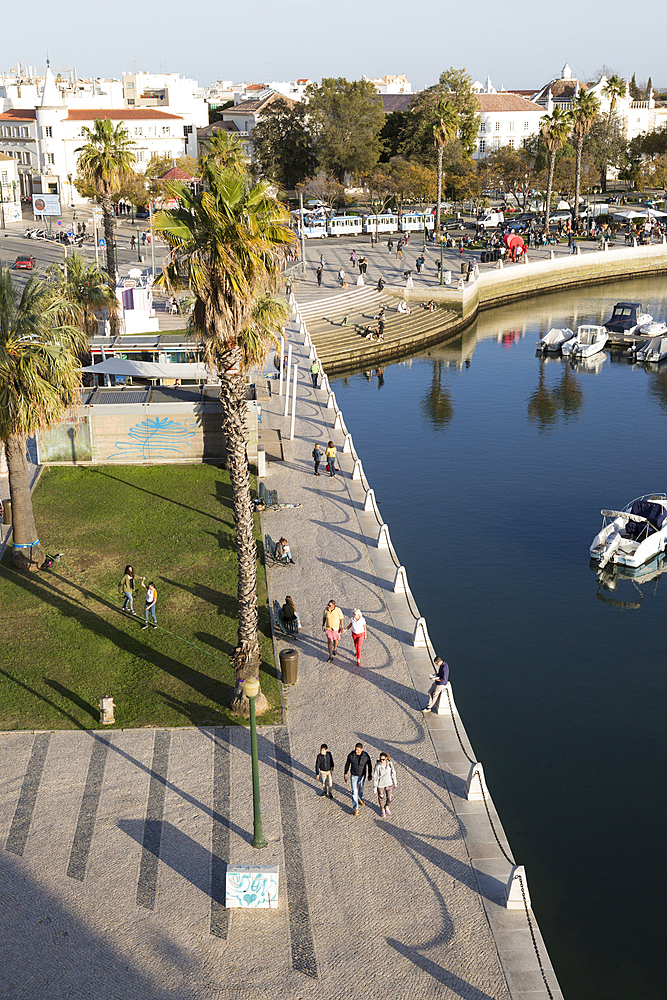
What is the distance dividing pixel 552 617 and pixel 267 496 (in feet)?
34.6

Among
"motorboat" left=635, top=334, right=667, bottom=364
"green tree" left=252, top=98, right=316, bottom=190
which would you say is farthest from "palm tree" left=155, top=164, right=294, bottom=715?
"green tree" left=252, top=98, right=316, bottom=190

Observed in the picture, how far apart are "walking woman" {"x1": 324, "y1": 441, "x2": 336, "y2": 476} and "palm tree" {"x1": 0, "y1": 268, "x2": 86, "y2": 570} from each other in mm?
10822

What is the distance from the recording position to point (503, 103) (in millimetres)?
147000

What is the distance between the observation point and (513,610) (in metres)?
28.5

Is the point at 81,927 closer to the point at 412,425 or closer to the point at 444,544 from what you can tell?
the point at 444,544

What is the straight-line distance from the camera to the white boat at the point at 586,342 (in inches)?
2477

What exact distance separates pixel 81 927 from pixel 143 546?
14840 mm

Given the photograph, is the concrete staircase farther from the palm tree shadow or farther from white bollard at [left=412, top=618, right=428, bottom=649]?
white bollard at [left=412, top=618, right=428, bottom=649]

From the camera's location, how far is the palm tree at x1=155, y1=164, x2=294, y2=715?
17.8 m

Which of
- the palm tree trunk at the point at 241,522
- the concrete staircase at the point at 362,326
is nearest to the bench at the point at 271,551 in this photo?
the palm tree trunk at the point at 241,522

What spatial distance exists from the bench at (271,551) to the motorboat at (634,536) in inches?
439

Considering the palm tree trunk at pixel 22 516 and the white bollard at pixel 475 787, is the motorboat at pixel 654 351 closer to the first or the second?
the palm tree trunk at pixel 22 516

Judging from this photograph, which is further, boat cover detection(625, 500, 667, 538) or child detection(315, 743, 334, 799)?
boat cover detection(625, 500, 667, 538)

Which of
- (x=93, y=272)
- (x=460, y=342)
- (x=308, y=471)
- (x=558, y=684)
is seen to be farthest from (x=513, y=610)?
(x=460, y=342)
